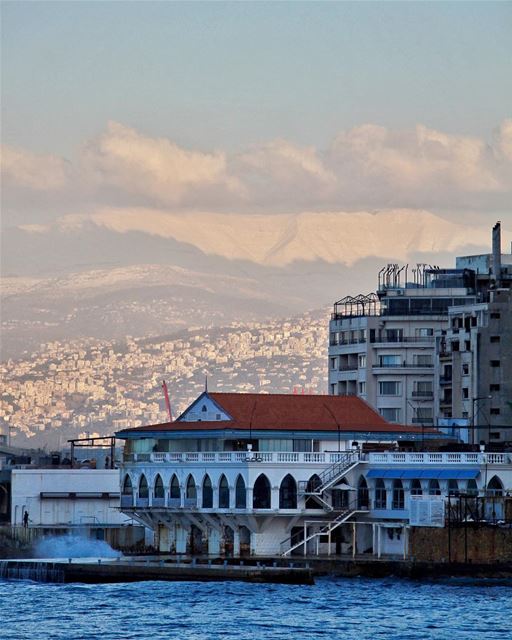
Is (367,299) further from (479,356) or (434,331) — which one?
(479,356)

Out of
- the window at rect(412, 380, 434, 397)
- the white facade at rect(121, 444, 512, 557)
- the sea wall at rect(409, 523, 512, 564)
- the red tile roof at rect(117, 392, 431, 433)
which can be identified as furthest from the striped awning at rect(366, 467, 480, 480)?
the window at rect(412, 380, 434, 397)

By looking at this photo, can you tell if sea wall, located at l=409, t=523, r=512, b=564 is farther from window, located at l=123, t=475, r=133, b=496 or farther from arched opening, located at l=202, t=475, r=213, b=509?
window, located at l=123, t=475, r=133, b=496

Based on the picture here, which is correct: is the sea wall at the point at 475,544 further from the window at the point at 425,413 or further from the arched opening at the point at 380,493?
the window at the point at 425,413

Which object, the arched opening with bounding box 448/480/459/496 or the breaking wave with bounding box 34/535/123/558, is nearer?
the arched opening with bounding box 448/480/459/496

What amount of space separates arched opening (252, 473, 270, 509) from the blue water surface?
23.5 ft

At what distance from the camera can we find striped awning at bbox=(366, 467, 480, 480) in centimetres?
11700

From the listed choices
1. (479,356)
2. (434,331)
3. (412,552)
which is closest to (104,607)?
(412,552)

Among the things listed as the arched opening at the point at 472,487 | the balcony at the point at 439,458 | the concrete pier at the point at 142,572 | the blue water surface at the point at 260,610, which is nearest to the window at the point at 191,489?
the concrete pier at the point at 142,572

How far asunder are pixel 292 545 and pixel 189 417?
493 inches

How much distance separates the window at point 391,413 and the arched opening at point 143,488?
176 ft

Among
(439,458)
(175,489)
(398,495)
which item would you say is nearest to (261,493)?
(175,489)

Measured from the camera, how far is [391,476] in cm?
11894

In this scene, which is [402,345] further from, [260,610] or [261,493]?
[260,610]

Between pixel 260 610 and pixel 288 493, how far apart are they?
17.7 m
